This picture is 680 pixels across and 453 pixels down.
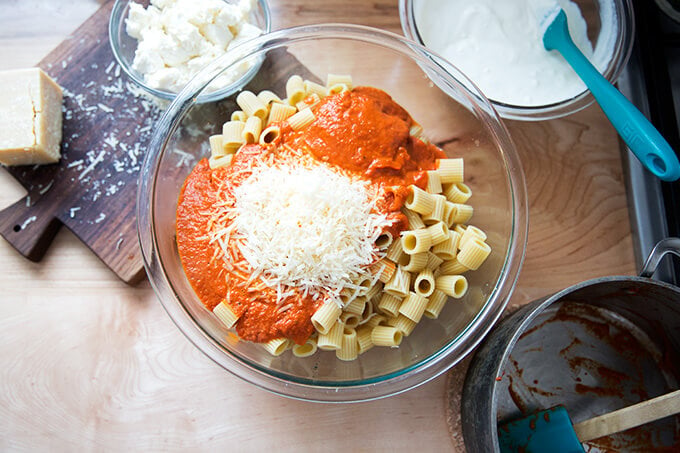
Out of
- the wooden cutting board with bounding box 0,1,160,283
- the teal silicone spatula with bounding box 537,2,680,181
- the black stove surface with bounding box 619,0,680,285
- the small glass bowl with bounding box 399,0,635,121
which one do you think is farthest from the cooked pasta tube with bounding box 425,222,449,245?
the wooden cutting board with bounding box 0,1,160,283

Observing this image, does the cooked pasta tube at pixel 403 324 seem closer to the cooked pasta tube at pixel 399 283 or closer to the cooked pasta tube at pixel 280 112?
the cooked pasta tube at pixel 399 283

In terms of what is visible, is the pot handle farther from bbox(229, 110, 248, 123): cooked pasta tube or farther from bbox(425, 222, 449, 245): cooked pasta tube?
bbox(229, 110, 248, 123): cooked pasta tube

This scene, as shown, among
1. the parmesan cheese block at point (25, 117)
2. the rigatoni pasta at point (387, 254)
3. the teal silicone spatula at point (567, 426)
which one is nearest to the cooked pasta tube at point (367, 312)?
the rigatoni pasta at point (387, 254)

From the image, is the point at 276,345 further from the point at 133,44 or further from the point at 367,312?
the point at 133,44

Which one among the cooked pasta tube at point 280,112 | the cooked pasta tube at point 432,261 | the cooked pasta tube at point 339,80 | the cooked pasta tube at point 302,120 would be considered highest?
the cooked pasta tube at point 339,80

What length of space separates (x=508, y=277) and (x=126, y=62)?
172cm

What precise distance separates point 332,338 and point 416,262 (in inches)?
15.2

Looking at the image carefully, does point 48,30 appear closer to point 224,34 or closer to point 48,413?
point 224,34

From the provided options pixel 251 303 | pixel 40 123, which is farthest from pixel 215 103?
pixel 251 303

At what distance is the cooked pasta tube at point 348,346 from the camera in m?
1.89

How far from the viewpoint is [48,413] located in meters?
2.10

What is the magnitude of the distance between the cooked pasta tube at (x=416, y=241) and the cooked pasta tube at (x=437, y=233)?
0.04ft

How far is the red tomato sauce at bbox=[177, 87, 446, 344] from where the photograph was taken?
5.91 ft

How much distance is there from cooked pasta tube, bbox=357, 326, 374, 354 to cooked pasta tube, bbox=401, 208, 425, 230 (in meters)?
0.41
